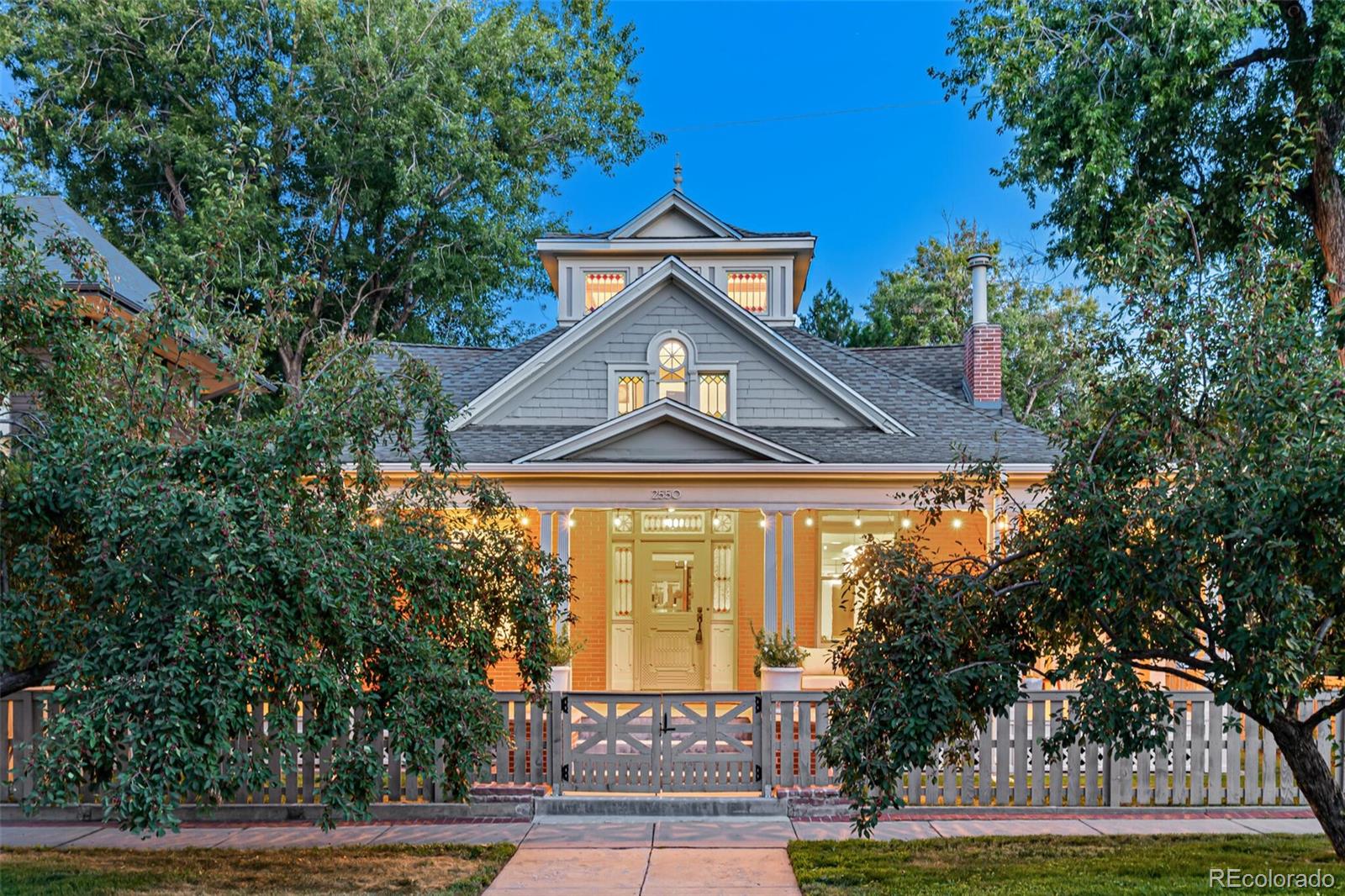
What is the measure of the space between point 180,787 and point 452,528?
2734 millimetres

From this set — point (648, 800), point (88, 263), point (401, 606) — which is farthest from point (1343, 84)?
point (88, 263)

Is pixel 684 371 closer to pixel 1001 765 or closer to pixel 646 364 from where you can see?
pixel 646 364

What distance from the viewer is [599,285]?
1741 centimetres

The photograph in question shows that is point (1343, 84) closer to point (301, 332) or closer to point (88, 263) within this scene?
point (88, 263)

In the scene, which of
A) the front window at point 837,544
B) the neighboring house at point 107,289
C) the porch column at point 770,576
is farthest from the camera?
the front window at point 837,544

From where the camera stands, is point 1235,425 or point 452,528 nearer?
point 1235,425

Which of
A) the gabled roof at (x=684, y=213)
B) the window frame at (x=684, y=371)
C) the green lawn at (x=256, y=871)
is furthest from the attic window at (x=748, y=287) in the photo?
the green lawn at (x=256, y=871)

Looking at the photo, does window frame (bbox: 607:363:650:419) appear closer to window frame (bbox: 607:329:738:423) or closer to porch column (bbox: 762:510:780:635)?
window frame (bbox: 607:329:738:423)

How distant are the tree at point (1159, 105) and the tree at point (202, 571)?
32.8 ft

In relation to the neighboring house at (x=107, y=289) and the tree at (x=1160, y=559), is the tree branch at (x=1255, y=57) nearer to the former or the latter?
the tree at (x=1160, y=559)

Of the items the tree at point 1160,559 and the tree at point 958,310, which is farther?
the tree at point 958,310

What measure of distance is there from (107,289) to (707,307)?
9.04 meters

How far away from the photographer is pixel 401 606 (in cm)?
672

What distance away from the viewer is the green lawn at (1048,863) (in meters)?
6.11
